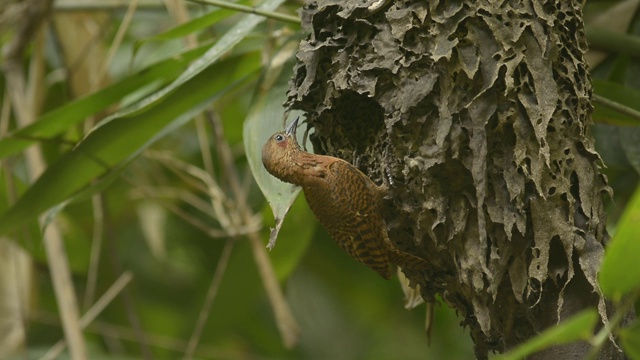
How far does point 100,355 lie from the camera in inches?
157

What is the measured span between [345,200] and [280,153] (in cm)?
23

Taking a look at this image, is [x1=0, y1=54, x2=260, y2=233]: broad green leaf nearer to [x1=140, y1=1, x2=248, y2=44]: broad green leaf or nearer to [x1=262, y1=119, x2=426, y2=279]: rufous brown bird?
[x1=140, y1=1, x2=248, y2=44]: broad green leaf

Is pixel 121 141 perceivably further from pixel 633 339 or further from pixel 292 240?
pixel 633 339

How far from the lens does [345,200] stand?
218 cm

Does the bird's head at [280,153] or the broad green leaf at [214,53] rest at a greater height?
the broad green leaf at [214,53]

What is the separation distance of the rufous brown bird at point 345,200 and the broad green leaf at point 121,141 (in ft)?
1.26

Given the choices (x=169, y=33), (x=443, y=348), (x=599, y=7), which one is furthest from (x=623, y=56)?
(x=443, y=348)

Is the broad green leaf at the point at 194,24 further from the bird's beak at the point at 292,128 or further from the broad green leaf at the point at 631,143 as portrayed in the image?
the broad green leaf at the point at 631,143

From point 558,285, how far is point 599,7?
1.37 m

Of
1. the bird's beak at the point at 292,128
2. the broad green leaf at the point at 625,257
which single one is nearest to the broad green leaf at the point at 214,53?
the bird's beak at the point at 292,128

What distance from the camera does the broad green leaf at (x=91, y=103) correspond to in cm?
263

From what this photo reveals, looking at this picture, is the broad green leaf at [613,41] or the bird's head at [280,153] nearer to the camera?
the bird's head at [280,153]

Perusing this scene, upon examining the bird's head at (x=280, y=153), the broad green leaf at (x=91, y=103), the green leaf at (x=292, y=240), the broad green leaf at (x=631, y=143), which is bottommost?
the green leaf at (x=292, y=240)

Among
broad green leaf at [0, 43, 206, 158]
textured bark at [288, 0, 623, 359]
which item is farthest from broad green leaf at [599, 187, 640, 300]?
broad green leaf at [0, 43, 206, 158]
